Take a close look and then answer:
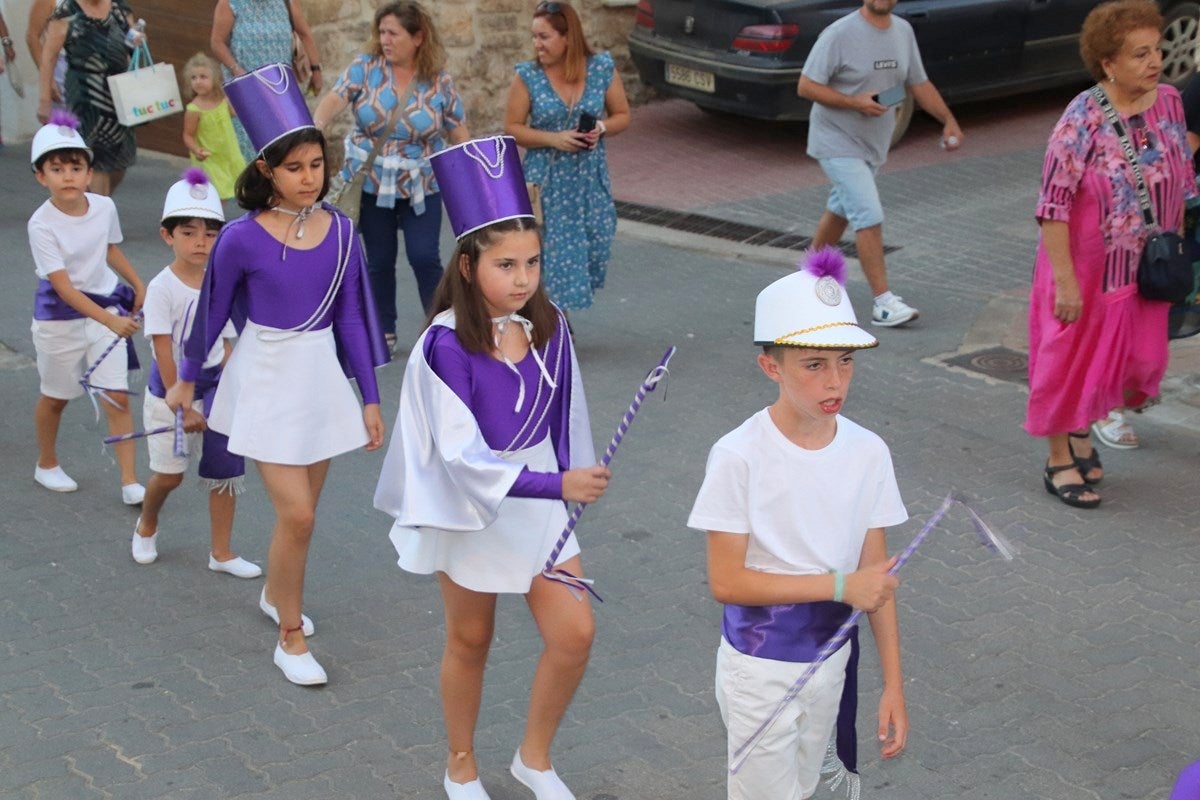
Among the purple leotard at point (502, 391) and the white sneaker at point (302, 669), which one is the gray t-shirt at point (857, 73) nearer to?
the white sneaker at point (302, 669)

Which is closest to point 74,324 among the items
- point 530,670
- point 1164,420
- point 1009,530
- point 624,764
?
point 530,670

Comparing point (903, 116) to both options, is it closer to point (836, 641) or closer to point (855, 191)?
point (855, 191)

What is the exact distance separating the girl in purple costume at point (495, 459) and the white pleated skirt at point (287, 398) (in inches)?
36.9

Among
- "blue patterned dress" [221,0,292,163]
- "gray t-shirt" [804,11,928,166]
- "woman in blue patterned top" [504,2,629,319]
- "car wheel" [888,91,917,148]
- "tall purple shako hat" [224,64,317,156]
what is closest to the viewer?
"tall purple shako hat" [224,64,317,156]

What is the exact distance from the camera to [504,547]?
4.28 meters

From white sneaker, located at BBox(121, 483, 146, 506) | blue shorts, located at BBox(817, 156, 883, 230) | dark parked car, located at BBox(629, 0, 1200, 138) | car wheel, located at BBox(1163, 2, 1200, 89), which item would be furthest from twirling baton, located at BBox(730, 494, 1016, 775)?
car wheel, located at BBox(1163, 2, 1200, 89)

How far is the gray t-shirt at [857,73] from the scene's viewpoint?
8828 millimetres

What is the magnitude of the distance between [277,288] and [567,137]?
131 inches

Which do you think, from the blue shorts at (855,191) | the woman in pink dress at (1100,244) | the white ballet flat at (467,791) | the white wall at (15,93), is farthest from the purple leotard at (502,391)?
the white wall at (15,93)

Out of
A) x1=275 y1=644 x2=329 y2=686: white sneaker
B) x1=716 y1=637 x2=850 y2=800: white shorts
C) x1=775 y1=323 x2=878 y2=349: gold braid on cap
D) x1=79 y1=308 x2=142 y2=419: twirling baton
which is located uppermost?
x1=775 y1=323 x2=878 y2=349: gold braid on cap

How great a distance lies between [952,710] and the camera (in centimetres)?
515

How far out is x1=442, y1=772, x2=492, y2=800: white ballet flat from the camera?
460 centimetres

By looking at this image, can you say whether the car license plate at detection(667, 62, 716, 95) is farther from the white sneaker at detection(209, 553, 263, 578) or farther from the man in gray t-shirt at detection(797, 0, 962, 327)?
the white sneaker at detection(209, 553, 263, 578)

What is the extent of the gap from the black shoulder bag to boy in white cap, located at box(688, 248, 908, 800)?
3.19 meters
